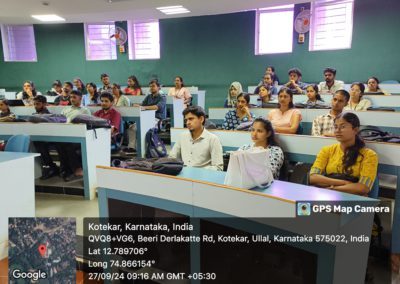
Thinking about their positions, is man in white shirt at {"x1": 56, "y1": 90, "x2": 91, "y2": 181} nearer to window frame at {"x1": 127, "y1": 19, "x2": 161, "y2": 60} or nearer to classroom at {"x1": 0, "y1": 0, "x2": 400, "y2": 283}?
classroom at {"x1": 0, "y1": 0, "x2": 400, "y2": 283}

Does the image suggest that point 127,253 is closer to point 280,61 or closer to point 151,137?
point 151,137

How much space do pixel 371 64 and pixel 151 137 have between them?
548 cm

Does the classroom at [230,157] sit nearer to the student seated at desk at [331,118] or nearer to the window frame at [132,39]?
the student seated at desk at [331,118]

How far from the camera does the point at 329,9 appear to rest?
7.04 m

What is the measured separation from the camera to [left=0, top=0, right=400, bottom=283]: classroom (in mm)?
1464

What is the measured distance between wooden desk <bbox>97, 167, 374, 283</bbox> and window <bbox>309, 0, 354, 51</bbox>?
641 centimetres

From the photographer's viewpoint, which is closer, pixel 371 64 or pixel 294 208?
pixel 294 208

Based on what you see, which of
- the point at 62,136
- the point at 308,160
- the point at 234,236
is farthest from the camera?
the point at 62,136

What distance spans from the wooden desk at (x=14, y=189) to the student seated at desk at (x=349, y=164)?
2.17 metres

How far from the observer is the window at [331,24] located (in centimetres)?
690

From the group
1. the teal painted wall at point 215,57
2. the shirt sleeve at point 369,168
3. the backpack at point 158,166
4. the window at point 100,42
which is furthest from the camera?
the window at point 100,42

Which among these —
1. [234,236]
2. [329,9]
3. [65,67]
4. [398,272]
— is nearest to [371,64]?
[329,9]

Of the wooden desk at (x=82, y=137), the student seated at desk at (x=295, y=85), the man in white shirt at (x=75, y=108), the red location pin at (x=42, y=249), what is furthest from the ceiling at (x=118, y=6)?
the red location pin at (x=42, y=249)

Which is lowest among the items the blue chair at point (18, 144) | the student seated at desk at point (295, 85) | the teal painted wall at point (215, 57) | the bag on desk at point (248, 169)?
the blue chair at point (18, 144)
